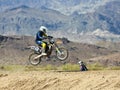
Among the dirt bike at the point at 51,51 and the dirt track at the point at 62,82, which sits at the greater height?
the dirt bike at the point at 51,51

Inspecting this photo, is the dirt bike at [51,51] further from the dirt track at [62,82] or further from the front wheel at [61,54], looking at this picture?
the dirt track at [62,82]

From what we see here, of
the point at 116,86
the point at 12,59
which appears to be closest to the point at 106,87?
the point at 116,86

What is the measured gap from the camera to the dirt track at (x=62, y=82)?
16469mm

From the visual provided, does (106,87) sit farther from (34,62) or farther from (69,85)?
(34,62)

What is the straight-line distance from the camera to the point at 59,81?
18.1 m

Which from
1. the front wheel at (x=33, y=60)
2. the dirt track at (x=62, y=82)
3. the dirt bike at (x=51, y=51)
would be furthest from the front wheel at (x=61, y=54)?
the dirt track at (x=62, y=82)

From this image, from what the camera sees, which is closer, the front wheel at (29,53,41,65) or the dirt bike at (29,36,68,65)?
the dirt bike at (29,36,68,65)

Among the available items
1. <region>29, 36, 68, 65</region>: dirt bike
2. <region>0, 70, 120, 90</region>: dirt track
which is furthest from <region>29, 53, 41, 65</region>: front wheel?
<region>0, 70, 120, 90</region>: dirt track

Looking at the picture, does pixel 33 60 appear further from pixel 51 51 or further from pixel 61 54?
pixel 51 51

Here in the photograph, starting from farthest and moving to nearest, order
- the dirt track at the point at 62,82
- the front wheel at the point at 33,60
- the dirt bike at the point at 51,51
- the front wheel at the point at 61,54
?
the front wheel at the point at 33,60
the front wheel at the point at 61,54
the dirt bike at the point at 51,51
the dirt track at the point at 62,82

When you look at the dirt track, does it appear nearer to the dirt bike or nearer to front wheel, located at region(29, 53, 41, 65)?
the dirt bike

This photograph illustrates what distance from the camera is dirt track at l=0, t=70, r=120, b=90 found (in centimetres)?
1647

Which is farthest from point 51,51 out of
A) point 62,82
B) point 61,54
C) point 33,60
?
point 62,82

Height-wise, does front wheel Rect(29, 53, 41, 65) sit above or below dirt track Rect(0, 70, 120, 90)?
above
